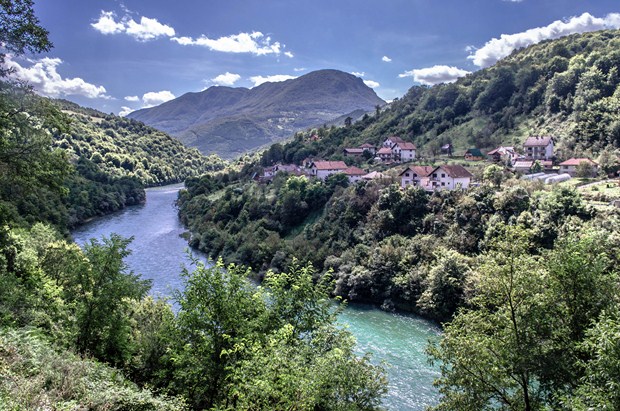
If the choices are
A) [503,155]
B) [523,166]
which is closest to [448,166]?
[523,166]

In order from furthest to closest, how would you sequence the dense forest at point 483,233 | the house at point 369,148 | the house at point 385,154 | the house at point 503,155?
the house at point 369,148 → the house at point 385,154 → the house at point 503,155 → the dense forest at point 483,233

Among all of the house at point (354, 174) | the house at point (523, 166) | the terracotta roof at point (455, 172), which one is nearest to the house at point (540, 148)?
the house at point (523, 166)

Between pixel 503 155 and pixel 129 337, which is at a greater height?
pixel 503 155

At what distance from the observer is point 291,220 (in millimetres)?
66375

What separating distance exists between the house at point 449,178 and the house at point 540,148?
21.4m

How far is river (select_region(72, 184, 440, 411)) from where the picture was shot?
27.0 meters

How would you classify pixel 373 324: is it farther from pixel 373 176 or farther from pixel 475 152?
pixel 475 152

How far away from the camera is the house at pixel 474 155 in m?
74.4

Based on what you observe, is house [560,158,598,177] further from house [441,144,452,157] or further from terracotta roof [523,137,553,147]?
house [441,144,452,157]

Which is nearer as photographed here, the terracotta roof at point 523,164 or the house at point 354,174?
the terracotta roof at point 523,164

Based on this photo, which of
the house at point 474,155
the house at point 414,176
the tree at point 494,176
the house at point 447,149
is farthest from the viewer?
the house at point 447,149

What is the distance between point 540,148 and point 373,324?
4932 centimetres

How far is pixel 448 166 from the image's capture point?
54.5m

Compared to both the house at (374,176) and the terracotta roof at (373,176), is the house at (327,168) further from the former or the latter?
the terracotta roof at (373,176)
